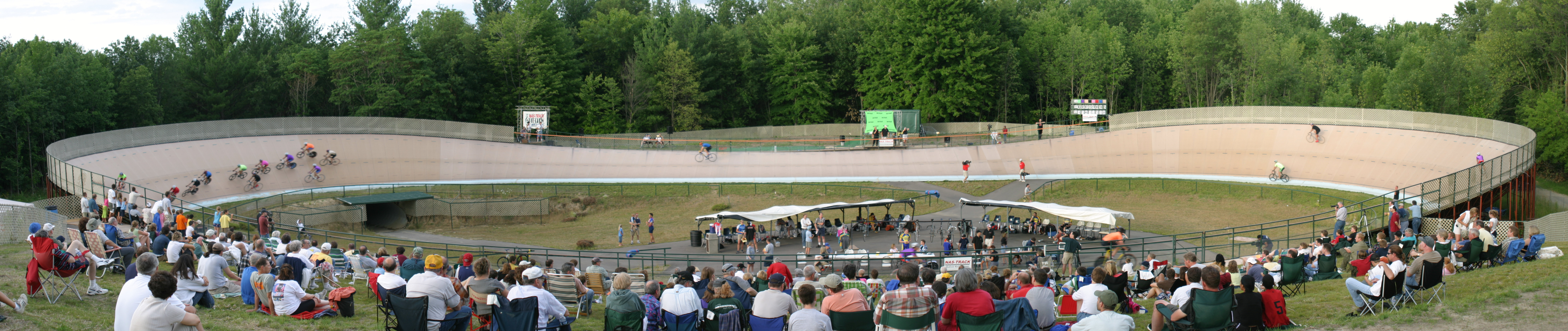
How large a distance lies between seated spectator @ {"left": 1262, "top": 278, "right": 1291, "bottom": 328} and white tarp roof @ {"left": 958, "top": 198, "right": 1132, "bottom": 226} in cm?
1609

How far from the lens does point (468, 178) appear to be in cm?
4656

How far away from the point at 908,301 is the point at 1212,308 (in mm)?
3394

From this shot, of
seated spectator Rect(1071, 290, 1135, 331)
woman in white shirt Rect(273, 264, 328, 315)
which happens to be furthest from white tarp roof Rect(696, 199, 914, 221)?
seated spectator Rect(1071, 290, 1135, 331)

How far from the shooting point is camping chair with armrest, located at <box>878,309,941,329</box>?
972cm

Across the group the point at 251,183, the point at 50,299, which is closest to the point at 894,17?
the point at 251,183

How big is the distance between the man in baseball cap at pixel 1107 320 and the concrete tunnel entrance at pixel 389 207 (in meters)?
33.8

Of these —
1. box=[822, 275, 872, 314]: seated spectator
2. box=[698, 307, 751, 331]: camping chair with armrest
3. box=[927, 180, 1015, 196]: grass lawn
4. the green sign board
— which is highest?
the green sign board

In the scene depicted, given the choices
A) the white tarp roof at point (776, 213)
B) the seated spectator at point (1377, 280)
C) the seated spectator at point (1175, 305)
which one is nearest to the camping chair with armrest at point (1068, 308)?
the seated spectator at point (1175, 305)

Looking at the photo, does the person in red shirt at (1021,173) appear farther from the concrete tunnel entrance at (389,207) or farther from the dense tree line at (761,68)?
the concrete tunnel entrance at (389,207)

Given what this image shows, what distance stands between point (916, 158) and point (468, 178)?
21.2m

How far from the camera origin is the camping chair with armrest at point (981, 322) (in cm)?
978

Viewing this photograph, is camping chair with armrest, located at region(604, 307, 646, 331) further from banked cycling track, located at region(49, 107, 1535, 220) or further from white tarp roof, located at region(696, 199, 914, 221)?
banked cycling track, located at region(49, 107, 1535, 220)

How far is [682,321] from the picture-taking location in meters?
10.8

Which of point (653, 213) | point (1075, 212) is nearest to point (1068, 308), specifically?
point (1075, 212)
